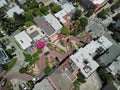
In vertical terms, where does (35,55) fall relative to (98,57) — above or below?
above

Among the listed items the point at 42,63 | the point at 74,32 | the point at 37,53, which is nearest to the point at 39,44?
the point at 37,53

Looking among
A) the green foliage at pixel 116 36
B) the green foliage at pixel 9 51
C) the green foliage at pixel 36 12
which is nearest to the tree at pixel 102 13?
the green foliage at pixel 116 36

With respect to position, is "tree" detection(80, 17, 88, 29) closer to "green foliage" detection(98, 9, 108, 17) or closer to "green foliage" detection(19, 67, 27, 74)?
"green foliage" detection(98, 9, 108, 17)

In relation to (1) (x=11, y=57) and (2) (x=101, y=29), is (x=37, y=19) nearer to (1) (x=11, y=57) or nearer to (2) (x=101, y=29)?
(1) (x=11, y=57)

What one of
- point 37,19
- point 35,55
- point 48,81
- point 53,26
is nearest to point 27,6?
→ point 37,19

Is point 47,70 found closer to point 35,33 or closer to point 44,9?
point 35,33

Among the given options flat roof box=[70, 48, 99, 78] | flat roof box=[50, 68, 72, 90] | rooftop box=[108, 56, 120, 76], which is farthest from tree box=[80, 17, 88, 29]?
flat roof box=[50, 68, 72, 90]

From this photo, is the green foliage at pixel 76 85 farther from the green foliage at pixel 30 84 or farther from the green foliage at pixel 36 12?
the green foliage at pixel 36 12
